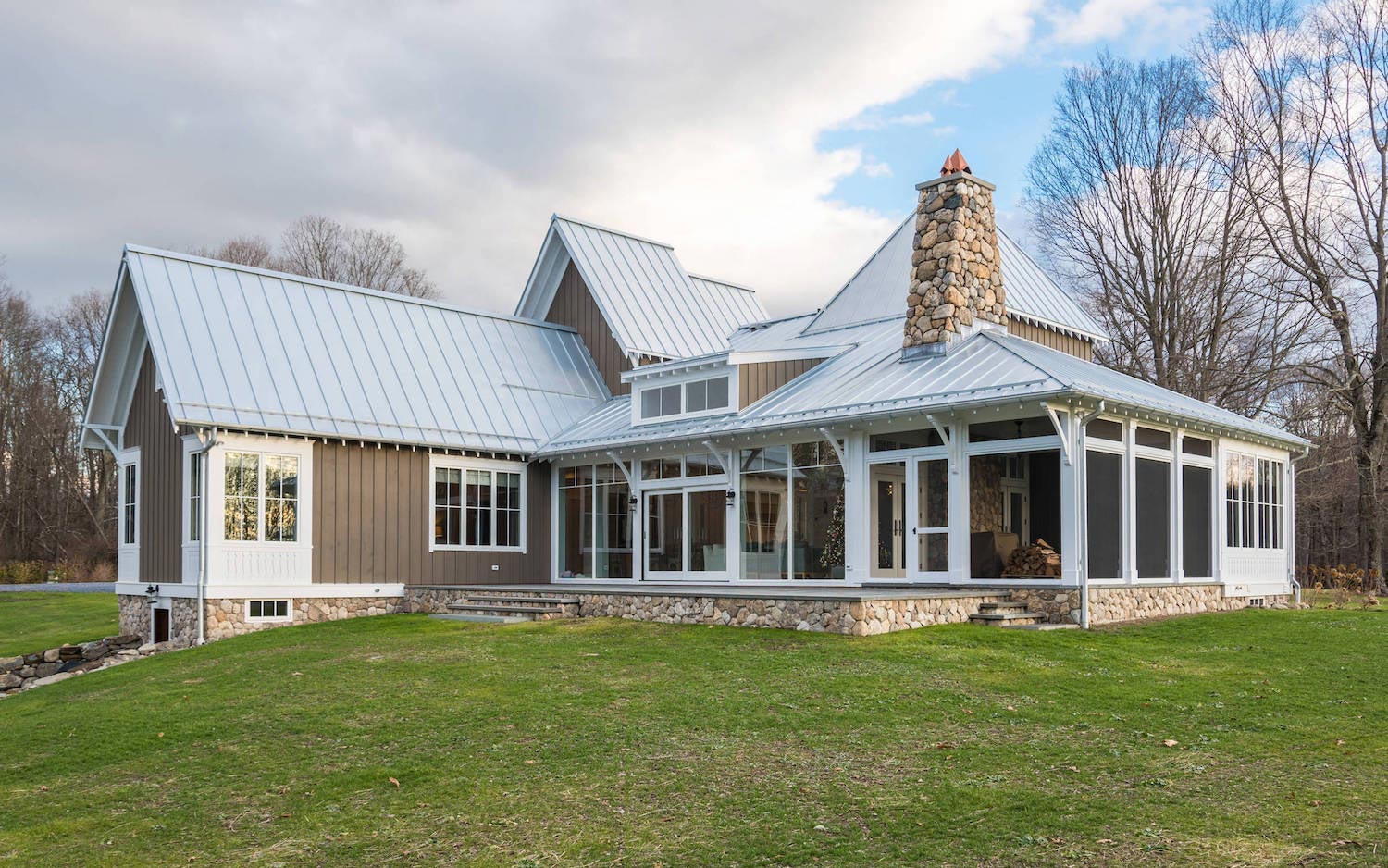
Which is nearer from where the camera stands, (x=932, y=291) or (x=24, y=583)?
(x=932, y=291)

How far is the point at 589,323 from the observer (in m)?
24.3

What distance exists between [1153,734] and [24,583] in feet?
111

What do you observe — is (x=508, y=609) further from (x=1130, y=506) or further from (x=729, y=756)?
(x=729, y=756)

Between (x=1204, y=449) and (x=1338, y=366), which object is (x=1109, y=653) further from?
(x=1338, y=366)

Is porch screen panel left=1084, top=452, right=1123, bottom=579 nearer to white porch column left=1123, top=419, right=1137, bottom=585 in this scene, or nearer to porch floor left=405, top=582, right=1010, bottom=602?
white porch column left=1123, top=419, right=1137, bottom=585

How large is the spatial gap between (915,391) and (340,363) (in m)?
9.66

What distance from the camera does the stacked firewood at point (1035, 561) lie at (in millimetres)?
14398

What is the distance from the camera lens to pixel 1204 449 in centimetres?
1683

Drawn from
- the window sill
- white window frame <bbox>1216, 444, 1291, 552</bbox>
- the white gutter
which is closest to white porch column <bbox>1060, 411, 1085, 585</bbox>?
white window frame <bbox>1216, 444, 1291, 552</bbox>

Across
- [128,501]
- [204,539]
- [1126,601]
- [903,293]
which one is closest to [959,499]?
[1126,601]

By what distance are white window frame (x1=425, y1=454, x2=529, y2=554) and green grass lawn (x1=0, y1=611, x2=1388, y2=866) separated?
21.6 ft

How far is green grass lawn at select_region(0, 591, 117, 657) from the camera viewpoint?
19.5 m

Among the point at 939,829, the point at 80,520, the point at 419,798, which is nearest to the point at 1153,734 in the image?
the point at 939,829

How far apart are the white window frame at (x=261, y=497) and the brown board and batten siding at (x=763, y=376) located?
6.73 m
